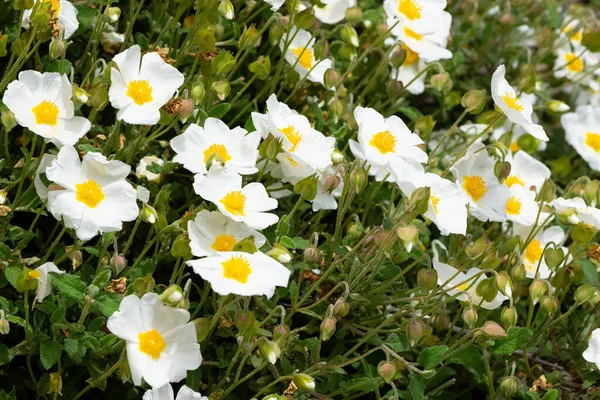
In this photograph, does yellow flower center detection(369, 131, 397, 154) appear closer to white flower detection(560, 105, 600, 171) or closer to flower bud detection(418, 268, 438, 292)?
flower bud detection(418, 268, 438, 292)

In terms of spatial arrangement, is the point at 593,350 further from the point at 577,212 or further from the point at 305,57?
the point at 305,57

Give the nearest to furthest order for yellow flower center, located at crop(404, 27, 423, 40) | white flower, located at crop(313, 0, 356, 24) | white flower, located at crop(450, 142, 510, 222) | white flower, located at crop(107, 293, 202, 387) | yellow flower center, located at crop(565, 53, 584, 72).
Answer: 1. white flower, located at crop(107, 293, 202, 387)
2. white flower, located at crop(450, 142, 510, 222)
3. yellow flower center, located at crop(404, 27, 423, 40)
4. white flower, located at crop(313, 0, 356, 24)
5. yellow flower center, located at crop(565, 53, 584, 72)

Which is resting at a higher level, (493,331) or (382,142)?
(382,142)

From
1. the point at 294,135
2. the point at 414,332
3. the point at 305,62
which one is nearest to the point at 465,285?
the point at 414,332

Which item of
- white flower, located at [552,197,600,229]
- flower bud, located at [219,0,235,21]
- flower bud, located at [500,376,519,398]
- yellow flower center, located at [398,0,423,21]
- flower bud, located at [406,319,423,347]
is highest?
flower bud, located at [219,0,235,21]

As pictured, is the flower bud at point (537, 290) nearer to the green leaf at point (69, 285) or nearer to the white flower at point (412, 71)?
the white flower at point (412, 71)

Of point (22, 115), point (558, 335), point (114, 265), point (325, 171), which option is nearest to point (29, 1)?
point (22, 115)

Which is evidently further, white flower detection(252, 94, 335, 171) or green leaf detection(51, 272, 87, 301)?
white flower detection(252, 94, 335, 171)

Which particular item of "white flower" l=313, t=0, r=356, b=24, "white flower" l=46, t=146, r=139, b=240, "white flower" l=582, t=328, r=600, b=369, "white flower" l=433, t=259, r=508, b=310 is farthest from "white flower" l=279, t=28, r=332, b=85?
"white flower" l=582, t=328, r=600, b=369
